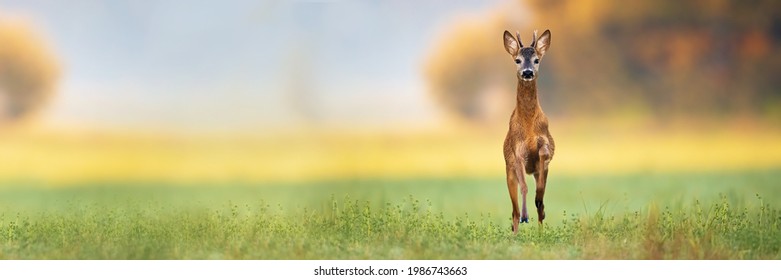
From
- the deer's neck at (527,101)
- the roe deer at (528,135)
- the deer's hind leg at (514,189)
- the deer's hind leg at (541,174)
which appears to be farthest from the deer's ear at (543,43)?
the deer's hind leg at (514,189)

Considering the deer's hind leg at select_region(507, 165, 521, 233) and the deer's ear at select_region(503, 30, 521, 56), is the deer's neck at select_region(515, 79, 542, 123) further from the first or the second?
the deer's hind leg at select_region(507, 165, 521, 233)

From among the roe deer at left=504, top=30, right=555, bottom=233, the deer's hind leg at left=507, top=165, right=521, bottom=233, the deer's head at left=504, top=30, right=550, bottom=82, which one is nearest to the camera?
the deer's head at left=504, top=30, right=550, bottom=82

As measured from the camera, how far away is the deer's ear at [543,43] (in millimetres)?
9328

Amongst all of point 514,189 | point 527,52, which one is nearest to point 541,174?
point 514,189

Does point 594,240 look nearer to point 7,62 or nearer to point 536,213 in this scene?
point 536,213

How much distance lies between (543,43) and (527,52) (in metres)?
0.30

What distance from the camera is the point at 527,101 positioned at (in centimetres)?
932

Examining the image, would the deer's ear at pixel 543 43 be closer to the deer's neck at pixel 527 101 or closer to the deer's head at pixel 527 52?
the deer's head at pixel 527 52

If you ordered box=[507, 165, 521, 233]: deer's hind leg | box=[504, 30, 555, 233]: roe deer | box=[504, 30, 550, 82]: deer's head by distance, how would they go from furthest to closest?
box=[507, 165, 521, 233]: deer's hind leg → box=[504, 30, 555, 233]: roe deer → box=[504, 30, 550, 82]: deer's head

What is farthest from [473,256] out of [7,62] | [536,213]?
[7,62]

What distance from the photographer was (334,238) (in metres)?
9.61

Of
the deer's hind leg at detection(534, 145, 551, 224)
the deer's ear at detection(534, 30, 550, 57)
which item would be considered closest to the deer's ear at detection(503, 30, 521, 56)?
the deer's ear at detection(534, 30, 550, 57)

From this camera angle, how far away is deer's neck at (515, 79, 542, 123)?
928 cm

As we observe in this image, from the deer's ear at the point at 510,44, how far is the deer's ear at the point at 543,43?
7.9 inches
